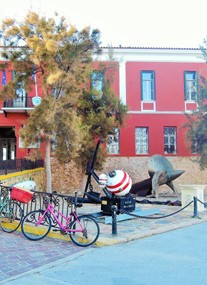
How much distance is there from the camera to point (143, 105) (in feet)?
76.9

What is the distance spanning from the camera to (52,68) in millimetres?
14305

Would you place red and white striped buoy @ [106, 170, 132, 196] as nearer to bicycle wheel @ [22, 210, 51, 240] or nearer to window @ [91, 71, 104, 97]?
bicycle wheel @ [22, 210, 51, 240]

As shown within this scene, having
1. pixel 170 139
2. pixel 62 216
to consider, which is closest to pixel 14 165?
pixel 62 216

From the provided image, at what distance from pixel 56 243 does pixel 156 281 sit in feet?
9.22

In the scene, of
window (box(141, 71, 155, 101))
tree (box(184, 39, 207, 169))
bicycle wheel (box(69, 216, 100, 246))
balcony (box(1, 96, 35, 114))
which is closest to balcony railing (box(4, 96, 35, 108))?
balcony (box(1, 96, 35, 114))

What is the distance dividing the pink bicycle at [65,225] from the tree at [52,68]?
7522 millimetres

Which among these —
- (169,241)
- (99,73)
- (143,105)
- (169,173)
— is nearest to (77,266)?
(169,241)

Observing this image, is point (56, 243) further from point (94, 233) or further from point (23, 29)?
point (23, 29)

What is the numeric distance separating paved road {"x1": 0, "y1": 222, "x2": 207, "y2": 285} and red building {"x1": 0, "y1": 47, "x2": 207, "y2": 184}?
53.9ft

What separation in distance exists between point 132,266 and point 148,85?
19904 mm

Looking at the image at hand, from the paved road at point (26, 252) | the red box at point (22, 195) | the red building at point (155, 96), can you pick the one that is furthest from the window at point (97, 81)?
the paved road at point (26, 252)

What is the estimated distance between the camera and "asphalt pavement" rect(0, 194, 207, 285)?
4.62 meters

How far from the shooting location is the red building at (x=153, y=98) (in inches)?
912

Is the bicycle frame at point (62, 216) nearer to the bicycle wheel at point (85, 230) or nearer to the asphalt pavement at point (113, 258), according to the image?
the bicycle wheel at point (85, 230)
